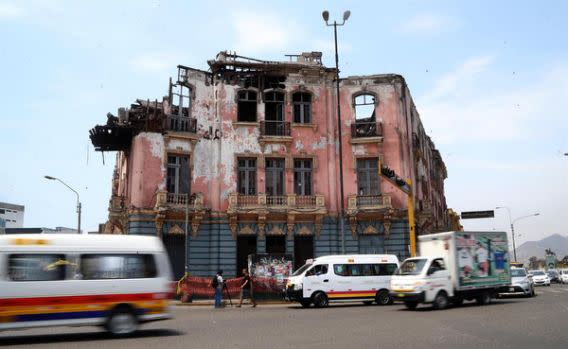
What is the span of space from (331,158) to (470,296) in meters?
14.4

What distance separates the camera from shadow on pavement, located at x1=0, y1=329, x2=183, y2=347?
476 inches

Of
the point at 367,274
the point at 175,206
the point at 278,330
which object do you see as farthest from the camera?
the point at 175,206

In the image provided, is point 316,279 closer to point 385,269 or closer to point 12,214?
point 385,269

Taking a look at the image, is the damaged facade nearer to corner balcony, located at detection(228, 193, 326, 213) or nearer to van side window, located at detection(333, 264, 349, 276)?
corner balcony, located at detection(228, 193, 326, 213)

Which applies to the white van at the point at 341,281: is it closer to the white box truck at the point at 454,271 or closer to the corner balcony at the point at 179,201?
the white box truck at the point at 454,271

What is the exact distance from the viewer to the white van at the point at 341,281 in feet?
73.3

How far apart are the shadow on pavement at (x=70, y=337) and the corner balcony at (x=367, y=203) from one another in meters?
18.8

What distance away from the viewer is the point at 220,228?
101ft

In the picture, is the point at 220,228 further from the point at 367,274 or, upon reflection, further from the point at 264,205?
the point at 367,274

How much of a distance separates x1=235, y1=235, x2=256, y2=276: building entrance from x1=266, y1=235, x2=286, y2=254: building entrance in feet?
2.98

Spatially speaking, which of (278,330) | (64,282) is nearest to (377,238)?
(278,330)

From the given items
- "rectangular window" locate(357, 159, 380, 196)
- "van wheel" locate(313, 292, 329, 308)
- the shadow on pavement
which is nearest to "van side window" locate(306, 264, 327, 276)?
"van wheel" locate(313, 292, 329, 308)

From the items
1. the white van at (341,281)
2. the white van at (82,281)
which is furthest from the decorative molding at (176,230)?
the white van at (82,281)

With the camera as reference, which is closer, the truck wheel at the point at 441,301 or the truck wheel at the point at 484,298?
the truck wheel at the point at 441,301
